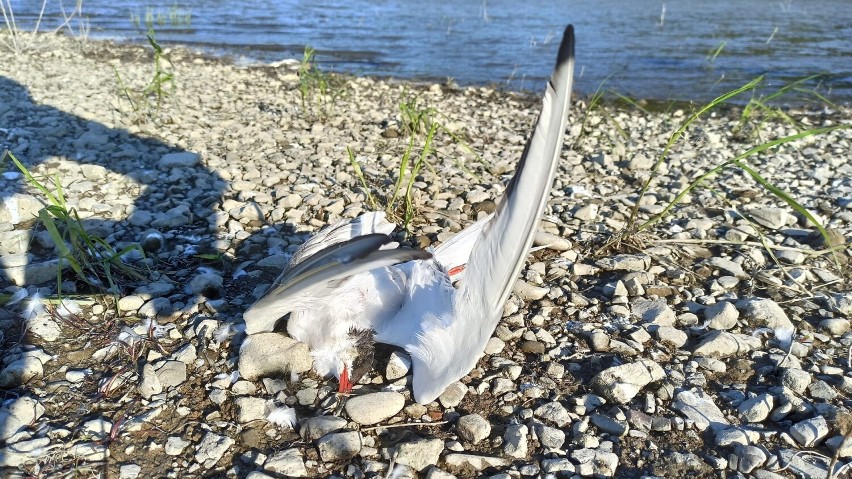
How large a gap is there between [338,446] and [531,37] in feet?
38.6

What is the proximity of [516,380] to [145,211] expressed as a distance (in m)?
2.70

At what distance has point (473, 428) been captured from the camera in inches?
86.3

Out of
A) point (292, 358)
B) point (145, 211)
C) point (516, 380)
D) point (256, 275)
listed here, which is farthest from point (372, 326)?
point (145, 211)

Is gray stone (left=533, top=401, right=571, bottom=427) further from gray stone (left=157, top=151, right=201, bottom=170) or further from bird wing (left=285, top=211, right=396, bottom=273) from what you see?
gray stone (left=157, top=151, right=201, bottom=170)

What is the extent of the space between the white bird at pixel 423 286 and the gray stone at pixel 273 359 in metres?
0.05

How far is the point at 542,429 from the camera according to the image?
2.21m

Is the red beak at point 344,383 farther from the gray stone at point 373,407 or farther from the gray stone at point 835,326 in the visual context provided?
the gray stone at point 835,326

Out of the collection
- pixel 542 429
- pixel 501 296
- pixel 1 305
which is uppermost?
pixel 501 296

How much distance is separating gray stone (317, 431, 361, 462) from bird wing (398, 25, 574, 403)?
0.88 feet

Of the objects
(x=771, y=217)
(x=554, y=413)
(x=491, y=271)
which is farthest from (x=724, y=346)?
(x=771, y=217)

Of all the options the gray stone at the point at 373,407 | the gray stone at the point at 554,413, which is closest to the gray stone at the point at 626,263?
the gray stone at the point at 554,413

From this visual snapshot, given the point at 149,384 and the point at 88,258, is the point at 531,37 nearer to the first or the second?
the point at 88,258

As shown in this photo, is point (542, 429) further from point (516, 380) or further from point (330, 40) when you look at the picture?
point (330, 40)

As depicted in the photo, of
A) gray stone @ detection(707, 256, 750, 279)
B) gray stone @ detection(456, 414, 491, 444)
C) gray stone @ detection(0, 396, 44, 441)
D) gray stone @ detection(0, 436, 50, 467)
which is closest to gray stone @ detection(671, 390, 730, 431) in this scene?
gray stone @ detection(456, 414, 491, 444)
